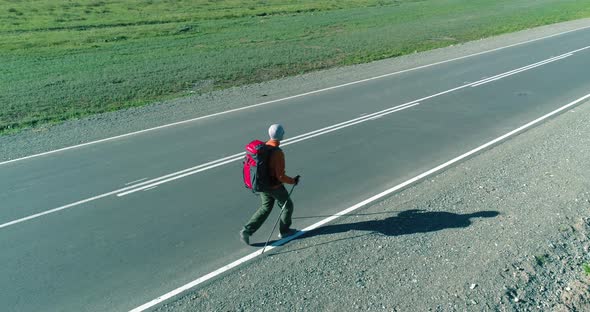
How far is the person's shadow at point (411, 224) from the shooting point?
7484 millimetres

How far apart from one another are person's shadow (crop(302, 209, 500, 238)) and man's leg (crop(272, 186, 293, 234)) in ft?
1.13

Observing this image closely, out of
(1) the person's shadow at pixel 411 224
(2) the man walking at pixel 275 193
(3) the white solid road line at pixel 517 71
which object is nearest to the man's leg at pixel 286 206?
(2) the man walking at pixel 275 193

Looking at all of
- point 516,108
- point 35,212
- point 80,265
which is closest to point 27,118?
point 35,212

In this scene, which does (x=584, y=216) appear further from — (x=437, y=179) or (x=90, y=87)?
(x=90, y=87)

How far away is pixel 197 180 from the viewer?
954 centimetres

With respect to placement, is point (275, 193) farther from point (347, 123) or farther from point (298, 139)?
point (347, 123)

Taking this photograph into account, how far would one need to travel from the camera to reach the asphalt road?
6.57 meters

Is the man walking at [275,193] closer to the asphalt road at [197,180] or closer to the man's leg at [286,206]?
the man's leg at [286,206]

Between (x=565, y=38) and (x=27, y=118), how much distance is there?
27210 mm

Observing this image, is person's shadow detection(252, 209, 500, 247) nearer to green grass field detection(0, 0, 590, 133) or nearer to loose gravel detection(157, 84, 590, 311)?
loose gravel detection(157, 84, 590, 311)

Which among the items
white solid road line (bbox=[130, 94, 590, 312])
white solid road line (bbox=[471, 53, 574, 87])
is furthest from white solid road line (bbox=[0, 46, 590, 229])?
white solid road line (bbox=[471, 53, 574, 87])

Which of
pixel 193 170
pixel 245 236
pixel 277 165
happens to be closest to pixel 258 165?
pixel 277 165

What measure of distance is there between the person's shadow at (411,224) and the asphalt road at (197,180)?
59 centimetres

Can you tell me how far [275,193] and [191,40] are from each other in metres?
26.0
